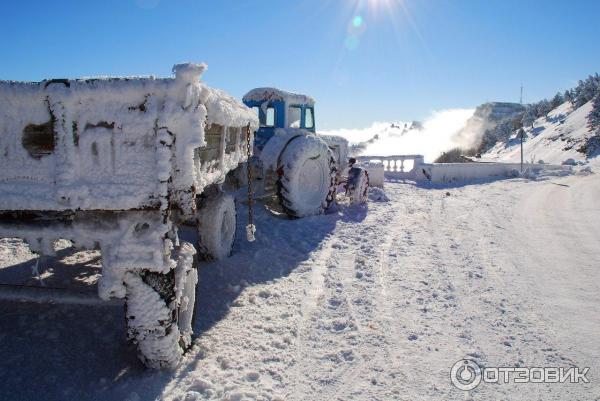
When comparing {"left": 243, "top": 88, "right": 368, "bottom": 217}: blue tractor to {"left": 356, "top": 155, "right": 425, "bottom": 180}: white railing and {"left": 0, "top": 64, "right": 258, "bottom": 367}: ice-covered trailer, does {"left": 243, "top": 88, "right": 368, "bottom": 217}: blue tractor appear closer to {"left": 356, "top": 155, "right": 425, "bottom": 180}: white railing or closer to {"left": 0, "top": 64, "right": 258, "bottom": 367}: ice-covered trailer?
{"left": 0, "top": 64, "right": 258, "bottom": 367}: ice-covered trailer

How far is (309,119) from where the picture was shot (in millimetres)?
8992

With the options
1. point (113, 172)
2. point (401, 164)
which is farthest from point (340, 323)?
point (401, 164)

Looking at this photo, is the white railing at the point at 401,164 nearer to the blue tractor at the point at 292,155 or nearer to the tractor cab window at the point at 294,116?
the blue tractor at the point at 292,155

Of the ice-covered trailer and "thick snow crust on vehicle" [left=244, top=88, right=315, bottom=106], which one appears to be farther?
"thick snow crust on vehicle" [left=244, top=88, right=315, bottom=106]

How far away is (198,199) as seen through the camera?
4984mm

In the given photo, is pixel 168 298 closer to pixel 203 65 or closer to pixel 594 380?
pixel 203 65

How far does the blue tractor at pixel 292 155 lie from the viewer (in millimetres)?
7301

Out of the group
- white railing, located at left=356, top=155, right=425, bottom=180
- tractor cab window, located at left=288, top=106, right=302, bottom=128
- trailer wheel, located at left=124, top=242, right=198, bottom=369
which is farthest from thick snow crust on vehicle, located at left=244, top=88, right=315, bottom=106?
white railing, located at left=356, top=155, right=425, bottom=180

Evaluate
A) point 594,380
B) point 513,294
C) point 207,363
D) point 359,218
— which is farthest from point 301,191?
point 594,380

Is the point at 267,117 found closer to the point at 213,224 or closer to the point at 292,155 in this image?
the point at 292,155

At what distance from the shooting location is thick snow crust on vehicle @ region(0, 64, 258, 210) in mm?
2578

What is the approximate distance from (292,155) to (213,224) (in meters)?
2.66

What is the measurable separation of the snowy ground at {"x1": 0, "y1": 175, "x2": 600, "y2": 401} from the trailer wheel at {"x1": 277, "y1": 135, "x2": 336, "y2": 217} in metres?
0.70

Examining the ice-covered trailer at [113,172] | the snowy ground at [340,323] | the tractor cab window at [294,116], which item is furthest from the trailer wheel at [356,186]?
the ice-covered trailer at [113,172]
